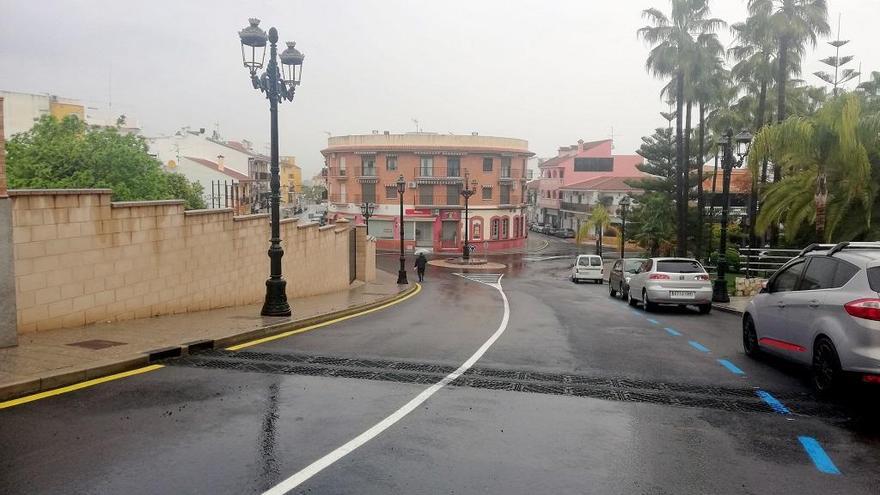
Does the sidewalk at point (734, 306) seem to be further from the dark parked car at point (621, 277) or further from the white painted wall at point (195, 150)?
the white painted wall at point (195, 150)

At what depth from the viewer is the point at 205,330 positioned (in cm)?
1110

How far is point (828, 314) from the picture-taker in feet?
26.0

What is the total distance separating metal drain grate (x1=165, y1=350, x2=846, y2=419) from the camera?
748cm

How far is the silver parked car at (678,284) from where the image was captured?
18234mm

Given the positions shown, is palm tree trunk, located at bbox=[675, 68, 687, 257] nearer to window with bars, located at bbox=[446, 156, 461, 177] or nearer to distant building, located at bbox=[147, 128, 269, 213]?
window with bars, located at bbox=[446, 156, 461, 177]

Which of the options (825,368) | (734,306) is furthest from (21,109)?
(825,368)

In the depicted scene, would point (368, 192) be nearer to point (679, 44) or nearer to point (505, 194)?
point (505, 194)

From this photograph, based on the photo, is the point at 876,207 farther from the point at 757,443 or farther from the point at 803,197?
the point at 757,443

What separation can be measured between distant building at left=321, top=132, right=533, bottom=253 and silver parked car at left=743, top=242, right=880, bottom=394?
→ 61.5 metres

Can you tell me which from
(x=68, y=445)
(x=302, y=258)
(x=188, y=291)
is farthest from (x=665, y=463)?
(x=302, y=258)

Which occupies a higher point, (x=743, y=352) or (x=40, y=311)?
(x=40, y=311)

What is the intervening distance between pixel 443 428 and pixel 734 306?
16975 millimetres

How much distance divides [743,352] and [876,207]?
1579 cm

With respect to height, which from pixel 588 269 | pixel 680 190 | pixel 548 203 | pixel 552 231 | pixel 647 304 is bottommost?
pixel 588 269
